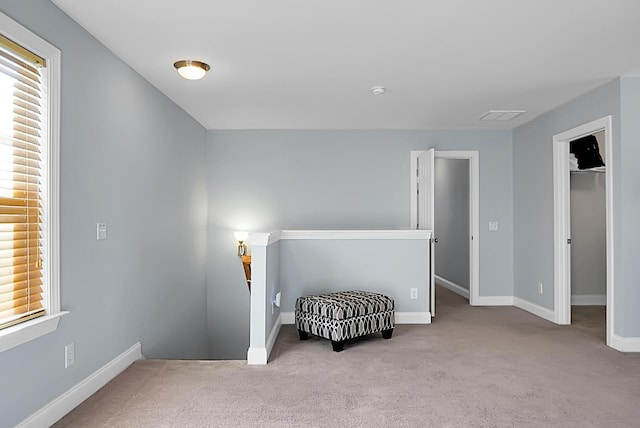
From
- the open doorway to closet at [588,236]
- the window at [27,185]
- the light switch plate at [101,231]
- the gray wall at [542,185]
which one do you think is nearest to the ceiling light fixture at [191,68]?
the window at [27,185]

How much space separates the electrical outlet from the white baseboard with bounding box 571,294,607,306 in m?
5.73

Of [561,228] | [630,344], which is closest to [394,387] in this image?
[630,344]

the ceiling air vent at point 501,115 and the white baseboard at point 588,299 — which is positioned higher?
the ceiling air vent at point 501,115

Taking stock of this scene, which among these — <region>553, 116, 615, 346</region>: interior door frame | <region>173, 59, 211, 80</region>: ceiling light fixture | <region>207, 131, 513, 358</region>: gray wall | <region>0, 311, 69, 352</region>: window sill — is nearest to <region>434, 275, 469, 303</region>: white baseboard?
<region>207, 131, 513, 358</region>: gray wall

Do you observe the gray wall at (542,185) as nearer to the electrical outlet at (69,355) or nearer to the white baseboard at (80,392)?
the white baseboard at (80,392)

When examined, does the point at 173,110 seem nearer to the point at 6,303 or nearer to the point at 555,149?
the point at 6,303

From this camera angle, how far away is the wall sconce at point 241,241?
5621mm

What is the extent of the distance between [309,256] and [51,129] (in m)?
2.90

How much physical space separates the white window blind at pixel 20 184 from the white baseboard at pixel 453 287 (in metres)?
5.40

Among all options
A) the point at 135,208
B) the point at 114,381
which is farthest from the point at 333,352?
the point at 135,208

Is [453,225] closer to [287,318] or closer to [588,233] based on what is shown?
[588,233]

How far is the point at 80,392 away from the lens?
2.71 metres

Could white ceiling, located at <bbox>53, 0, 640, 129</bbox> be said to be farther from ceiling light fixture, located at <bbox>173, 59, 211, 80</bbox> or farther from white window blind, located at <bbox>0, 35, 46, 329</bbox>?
white window blind, located at <bbox>0, 35, 46, 329</bbox>

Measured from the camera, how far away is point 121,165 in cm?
333
